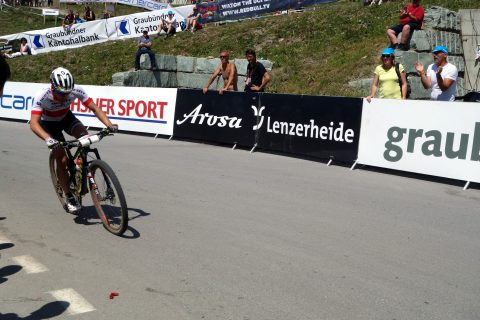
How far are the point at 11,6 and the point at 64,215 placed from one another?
44.9 metres

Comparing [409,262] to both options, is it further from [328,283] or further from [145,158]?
[145,158]

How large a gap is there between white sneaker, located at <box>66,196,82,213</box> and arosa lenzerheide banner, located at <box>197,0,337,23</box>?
22.6 metres

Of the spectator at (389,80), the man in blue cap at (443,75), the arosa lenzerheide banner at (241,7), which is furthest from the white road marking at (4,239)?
the arosa lenzerheide banner at (241,7)

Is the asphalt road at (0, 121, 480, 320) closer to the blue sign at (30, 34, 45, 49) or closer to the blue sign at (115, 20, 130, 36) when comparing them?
the blue sign at (115, 20, 130, 36)

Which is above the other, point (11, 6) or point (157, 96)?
point (11, 6)

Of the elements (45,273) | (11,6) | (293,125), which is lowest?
(45,273)

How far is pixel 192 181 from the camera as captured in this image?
955cm

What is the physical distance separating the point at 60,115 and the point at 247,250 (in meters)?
2.89

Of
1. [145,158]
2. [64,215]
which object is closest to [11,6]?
[145,158]

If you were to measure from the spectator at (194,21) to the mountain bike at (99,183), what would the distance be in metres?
22.8

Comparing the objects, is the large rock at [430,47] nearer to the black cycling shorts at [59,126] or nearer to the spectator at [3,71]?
the black cycling shorts at [59,126]

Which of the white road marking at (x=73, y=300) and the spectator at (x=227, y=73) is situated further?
the spectator at (x=227, y=73)

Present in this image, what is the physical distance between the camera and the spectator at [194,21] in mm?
28875

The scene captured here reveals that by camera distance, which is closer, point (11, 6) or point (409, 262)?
point (409, 262)
